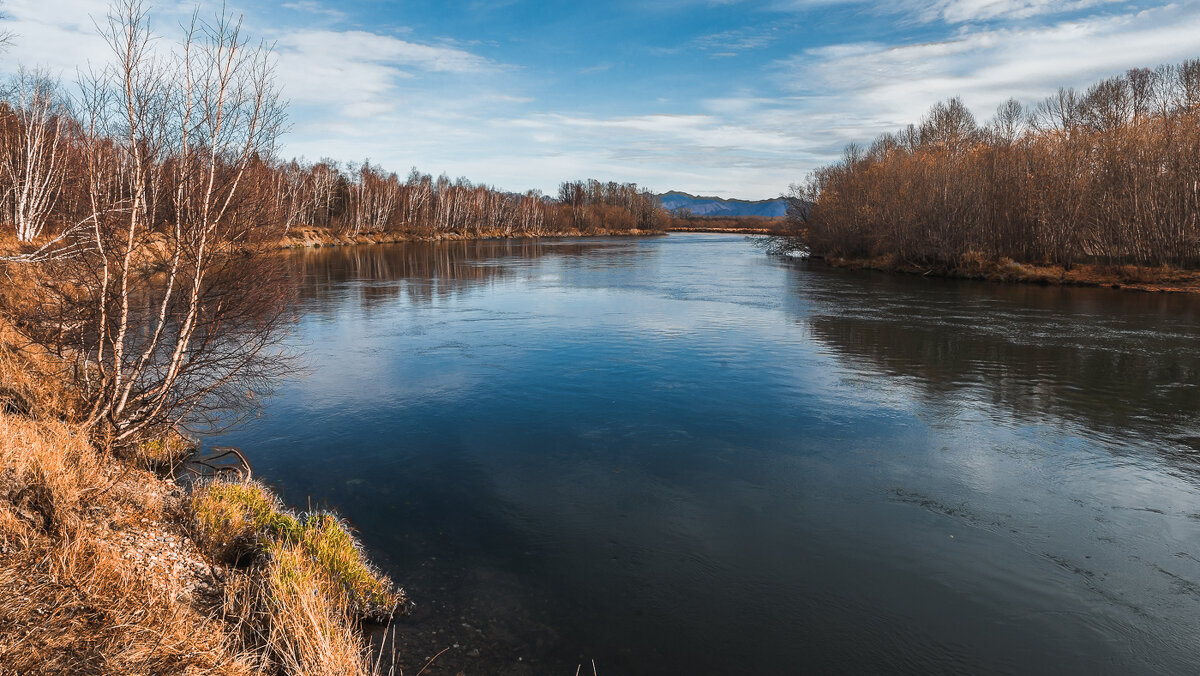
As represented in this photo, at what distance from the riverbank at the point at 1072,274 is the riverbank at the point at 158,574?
4010 cm

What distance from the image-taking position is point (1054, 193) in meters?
37.5

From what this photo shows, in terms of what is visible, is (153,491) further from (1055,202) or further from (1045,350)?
(1055,202)

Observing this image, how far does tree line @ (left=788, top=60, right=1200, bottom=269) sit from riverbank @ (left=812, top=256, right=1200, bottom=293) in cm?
69

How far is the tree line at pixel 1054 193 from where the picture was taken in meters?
33.9

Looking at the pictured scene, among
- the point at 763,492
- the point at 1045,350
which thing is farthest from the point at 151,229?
the point at 1045,350

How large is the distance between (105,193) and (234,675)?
7173 mm

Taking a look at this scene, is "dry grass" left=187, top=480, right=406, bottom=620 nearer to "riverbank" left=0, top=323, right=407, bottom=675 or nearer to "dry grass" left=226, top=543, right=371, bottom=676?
"riverbank" left=0, top=323, right=407, bottom=675

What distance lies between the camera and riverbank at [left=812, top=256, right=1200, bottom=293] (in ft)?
107

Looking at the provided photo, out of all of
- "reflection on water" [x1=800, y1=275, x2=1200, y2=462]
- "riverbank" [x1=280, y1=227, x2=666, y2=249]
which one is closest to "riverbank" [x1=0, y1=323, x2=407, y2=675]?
"reflection on water" [x1=800, y1=275, x2=1200, y2=462]

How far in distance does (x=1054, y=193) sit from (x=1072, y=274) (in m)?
4.88

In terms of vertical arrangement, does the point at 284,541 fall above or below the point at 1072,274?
below

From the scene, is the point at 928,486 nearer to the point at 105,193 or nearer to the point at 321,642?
the point at 321,642

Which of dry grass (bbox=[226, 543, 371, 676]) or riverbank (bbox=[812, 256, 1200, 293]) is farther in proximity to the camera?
riverbank (bbox=[812, 256, 1200, 293])

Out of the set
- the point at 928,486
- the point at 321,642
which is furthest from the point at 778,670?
the point at 928,486
